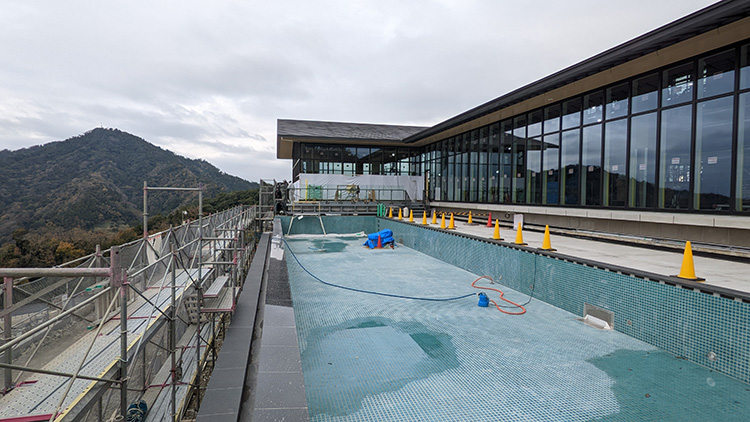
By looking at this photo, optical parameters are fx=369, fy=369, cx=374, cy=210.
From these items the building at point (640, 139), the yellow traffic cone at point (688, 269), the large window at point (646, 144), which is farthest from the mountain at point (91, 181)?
the yellow traffic cone at point (688, 269)

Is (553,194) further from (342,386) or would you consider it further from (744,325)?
(342,386)

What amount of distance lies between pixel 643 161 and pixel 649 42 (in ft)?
10.1

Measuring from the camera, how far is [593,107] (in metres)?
11.2

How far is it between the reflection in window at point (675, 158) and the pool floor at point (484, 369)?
15.2 ft

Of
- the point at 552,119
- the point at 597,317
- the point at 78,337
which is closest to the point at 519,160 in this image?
the point at 552,119

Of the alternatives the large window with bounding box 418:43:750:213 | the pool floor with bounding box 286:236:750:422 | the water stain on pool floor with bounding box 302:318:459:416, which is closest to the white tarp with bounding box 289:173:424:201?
the large window with bounding box 418:43:750:213

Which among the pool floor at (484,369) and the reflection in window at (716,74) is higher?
the reflection in window at (716,74)

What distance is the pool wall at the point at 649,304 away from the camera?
421 cm

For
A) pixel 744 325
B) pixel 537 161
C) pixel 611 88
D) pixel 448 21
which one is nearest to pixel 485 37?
pixel 448 21

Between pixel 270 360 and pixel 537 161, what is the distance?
41.9 ft

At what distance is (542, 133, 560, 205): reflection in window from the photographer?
12711 mm

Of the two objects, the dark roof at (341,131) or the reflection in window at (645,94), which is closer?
the reflection in window at (645,94)

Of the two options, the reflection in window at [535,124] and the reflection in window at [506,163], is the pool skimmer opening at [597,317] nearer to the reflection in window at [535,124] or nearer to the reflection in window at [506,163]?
the reflection in window at [535,124]

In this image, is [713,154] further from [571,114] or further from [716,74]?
[571,114]
